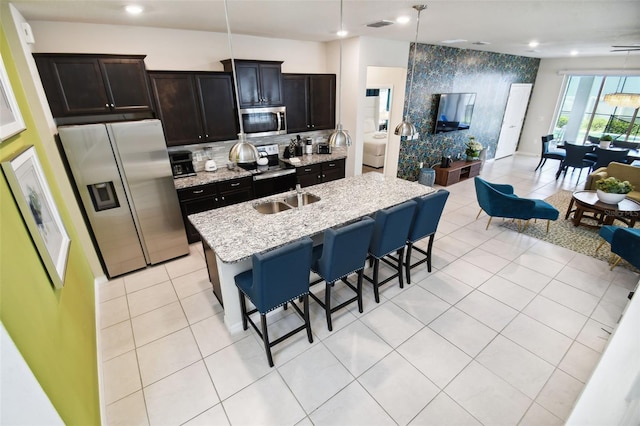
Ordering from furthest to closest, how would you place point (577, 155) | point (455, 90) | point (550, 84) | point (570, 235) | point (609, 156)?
point (550, 84) < point (455, 90) < point (577, 155) < point (609, 156) < point (570, 235)

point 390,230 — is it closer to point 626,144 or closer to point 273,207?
point 273,207

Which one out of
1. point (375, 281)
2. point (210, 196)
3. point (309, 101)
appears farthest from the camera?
point (309, 101)

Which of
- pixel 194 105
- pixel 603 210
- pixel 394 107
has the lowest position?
pixel 603 210

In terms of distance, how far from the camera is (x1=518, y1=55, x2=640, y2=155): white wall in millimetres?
7152

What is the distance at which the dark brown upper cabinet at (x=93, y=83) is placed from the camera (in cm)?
287

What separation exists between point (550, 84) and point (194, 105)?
389 inches

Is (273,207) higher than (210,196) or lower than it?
higher

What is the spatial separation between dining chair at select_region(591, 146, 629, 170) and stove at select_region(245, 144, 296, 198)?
6.60m

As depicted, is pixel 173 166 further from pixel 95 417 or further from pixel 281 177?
pixel 95 417

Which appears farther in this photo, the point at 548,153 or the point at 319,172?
the point at 548,153

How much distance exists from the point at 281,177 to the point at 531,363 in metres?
3.78

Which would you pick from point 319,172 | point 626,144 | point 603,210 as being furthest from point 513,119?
point 319,172

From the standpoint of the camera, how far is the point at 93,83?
3049 mm

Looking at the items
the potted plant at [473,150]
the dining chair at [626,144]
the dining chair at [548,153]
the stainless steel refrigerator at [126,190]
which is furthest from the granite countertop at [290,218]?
the dining chair at [626,144]
